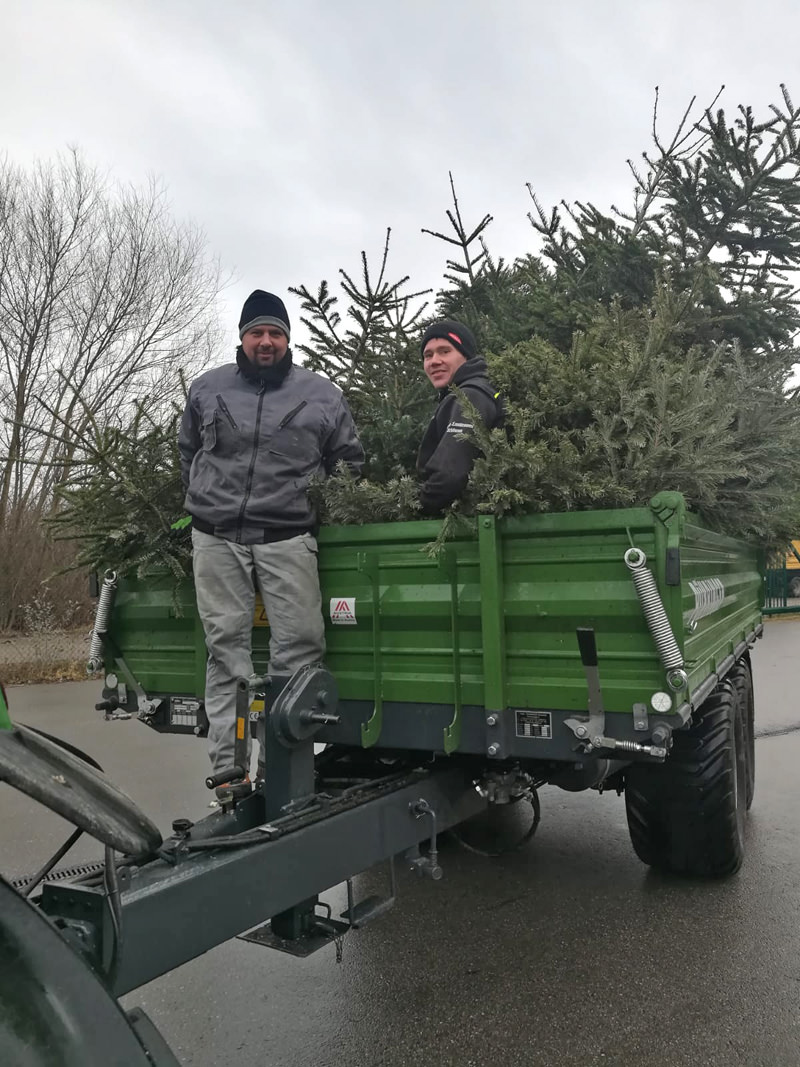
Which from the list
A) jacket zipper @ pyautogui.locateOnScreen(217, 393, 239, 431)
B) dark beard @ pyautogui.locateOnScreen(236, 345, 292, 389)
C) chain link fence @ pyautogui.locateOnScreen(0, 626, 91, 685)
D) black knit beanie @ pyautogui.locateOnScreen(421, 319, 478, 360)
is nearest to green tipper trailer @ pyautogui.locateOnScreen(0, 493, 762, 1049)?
jacket zipper @ pyautogui.locateOnScreen(217, 393, 239, 431)

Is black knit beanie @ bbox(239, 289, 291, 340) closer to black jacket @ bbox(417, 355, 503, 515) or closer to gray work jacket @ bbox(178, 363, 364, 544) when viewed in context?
gray work jacket @ bbox(178, 363, 364, 544)

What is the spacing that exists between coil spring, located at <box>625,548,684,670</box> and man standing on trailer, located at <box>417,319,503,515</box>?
28.0 inches

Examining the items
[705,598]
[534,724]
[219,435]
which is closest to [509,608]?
[534,724]

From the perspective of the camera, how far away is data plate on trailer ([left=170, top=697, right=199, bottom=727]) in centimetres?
358

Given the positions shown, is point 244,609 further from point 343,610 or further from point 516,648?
point 516,648

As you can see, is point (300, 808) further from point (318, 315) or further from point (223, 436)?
point (318, 315)

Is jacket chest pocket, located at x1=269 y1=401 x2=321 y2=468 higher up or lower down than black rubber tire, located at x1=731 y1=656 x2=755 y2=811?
higher up

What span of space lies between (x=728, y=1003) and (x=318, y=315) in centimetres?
389

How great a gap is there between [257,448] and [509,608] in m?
1.14

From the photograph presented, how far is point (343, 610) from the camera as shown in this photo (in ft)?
10.4

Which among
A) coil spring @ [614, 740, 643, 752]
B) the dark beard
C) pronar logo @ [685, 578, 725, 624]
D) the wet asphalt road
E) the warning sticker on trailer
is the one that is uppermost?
the dark beard

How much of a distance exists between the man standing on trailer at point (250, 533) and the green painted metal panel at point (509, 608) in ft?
0.54

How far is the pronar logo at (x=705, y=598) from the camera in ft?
9.97

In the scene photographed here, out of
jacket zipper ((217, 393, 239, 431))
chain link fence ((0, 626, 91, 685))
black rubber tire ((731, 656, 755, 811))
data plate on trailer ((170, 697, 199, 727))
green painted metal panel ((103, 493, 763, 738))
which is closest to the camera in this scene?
green painted metal panel ((103, 493, 763, 738))
